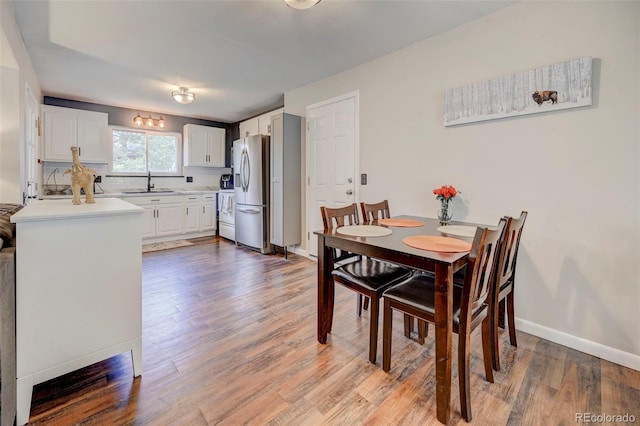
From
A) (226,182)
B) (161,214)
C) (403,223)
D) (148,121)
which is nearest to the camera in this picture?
(403,223)

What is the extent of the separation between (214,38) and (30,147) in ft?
8.77

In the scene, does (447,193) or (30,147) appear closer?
(447,193)

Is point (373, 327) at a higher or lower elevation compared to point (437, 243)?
lower

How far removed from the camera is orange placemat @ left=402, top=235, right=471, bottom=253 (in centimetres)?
148

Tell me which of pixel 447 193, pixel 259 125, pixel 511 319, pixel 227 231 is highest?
pixel 259 125

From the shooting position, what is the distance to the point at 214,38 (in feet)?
8.54

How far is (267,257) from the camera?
417cm

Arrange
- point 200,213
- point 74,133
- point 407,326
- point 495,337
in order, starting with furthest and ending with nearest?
1. point 200,213
2. point 74,133
3. point 407,326
4. point 495,337

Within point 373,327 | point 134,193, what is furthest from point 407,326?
→ point 134,193

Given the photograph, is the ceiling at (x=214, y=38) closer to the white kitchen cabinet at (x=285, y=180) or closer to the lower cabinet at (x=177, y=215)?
the white kitchen cabinet at (x=285, y=180)

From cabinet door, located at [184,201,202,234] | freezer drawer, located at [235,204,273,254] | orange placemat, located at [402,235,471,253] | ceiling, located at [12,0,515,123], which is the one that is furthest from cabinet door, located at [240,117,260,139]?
orange placemat, located at [402,235,471,253]

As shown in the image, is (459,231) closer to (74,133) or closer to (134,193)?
(134,193)

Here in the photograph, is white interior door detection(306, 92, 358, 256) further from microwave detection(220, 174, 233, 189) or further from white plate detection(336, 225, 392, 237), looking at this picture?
microwave detection(220, 174, 233, 189)

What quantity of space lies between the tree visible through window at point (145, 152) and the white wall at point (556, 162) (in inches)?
188
